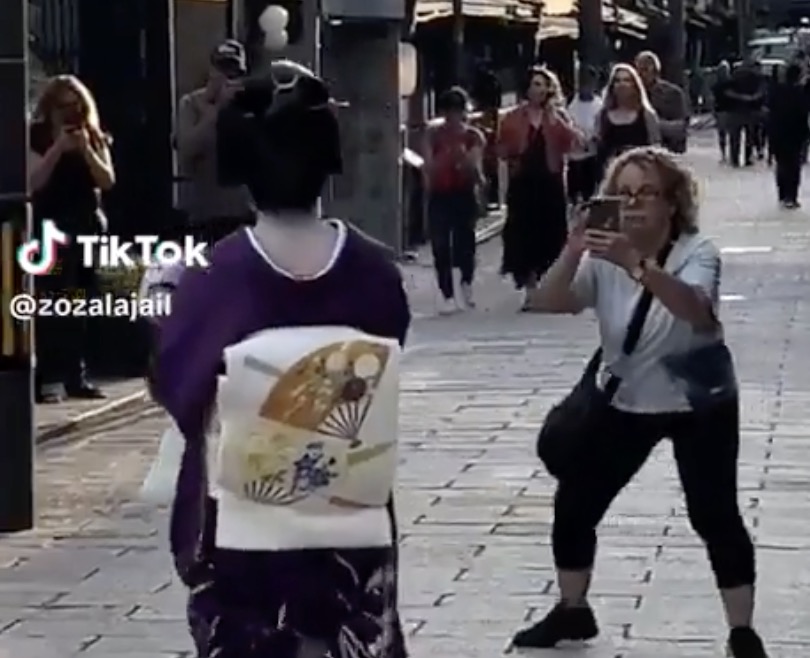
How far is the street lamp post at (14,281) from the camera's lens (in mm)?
9352

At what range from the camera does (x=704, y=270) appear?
7.21 m

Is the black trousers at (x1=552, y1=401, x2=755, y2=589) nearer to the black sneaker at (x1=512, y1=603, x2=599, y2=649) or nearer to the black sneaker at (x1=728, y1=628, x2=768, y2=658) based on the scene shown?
the black sneaker at (x1=728, y1=628, x2=768, y2=658)

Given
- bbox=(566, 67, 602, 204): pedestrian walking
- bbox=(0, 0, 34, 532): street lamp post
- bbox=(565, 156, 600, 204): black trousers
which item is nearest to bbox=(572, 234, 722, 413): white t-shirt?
bbox=(0, 0, 34, 532): street lamp post

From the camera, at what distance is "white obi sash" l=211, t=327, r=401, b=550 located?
15.5 ft

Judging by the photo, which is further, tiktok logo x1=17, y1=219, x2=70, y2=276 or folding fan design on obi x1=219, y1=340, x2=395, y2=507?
tiktok logo x1=17, y1=219, x2=70, y2=276

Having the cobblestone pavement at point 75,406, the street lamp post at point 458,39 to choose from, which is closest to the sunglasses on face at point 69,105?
the cobblestone pavement at point 75,406

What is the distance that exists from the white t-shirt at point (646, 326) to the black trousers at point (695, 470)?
0.06 metres

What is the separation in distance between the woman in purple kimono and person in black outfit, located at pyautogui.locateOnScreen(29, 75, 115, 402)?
8.25 metres

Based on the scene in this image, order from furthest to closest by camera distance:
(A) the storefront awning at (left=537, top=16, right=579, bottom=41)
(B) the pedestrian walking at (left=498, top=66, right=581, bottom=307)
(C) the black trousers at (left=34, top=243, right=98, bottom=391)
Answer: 1. (A) the storefront awning at (left=537, top=16, right=579, bottom=41)
2. (B) the pedestrian walking at (left=498, top=66, right=581, bottom=307)
3. (C) the black trousers at (left=34, top=243, right=98, bottom=391)

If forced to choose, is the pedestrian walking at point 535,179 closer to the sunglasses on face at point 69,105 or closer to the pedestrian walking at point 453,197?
the pedestrian walking at point 453,197

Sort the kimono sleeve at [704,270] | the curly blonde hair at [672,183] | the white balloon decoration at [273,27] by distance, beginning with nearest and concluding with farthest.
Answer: the kimono sleeve at [704,270]
the curly blonde hair at [672,183]
the white balloon decoration at [273,27]

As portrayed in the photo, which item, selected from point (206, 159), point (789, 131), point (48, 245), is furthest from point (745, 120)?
point (48, 245)

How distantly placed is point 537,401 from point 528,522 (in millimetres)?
3457

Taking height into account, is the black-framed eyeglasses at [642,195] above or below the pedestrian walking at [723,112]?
above
